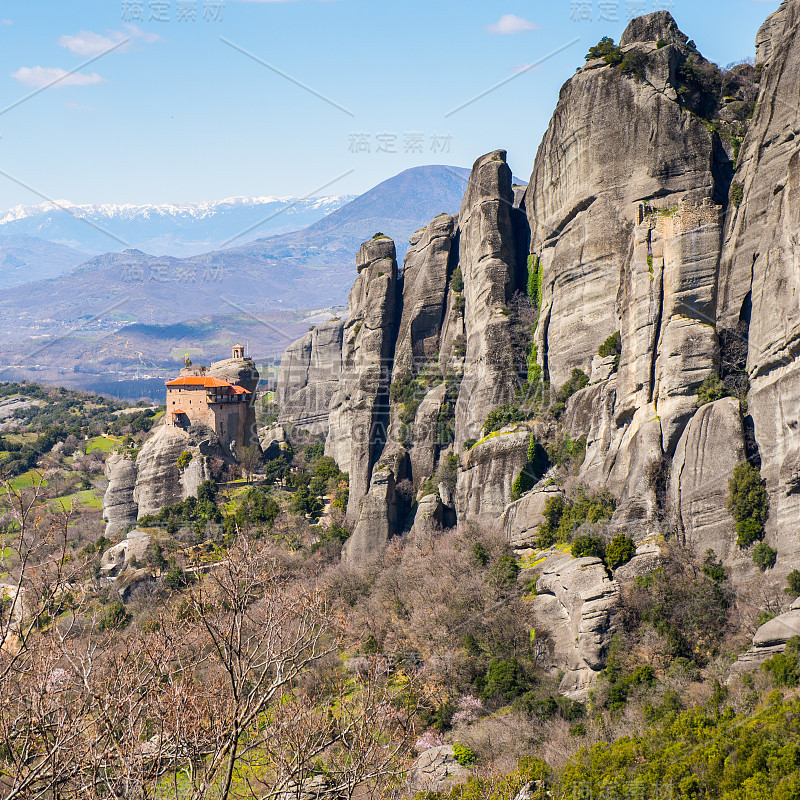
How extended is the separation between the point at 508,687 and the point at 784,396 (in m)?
15.9

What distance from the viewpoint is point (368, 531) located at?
5444 cm

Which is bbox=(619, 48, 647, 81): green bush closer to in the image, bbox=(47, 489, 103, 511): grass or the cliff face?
the cliff face

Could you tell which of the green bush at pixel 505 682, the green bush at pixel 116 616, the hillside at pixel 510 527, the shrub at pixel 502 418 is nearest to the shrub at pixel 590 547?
the hillside at pixel 510 527

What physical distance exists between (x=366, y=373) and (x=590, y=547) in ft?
93.7

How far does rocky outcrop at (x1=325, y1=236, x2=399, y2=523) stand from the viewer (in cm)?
6169

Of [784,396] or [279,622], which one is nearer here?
[279,622]

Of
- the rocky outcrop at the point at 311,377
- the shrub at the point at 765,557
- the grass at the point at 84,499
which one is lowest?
A: the shrub at the point at 765,557

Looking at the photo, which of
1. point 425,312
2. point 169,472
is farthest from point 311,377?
point 425,312

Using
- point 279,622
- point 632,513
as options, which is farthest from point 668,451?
point 279,622

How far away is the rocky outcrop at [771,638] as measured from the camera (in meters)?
29.1

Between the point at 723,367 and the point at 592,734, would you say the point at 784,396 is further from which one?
the point at 592,734

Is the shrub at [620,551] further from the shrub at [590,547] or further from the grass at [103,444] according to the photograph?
the grass at [103,444]

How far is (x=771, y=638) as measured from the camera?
29422 mm

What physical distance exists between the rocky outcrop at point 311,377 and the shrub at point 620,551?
157 ft
